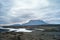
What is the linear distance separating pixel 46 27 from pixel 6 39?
3.70 metres

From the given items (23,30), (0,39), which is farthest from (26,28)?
(0,39)

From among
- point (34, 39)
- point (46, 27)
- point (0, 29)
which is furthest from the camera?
point (46, 27)

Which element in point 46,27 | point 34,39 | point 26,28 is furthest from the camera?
point 46,27

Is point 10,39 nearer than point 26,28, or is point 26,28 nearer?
point 10,39

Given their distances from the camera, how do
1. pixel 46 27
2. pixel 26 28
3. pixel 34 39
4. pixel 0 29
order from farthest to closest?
pixel 46 27, pixel 0 29, pixel 26 28, pixel 34 39

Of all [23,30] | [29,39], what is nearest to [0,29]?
[23,30]

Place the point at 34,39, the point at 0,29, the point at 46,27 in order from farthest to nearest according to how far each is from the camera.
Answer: the point at 46,27, the point at 0,29, the point at 34,39

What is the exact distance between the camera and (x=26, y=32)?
21.6 ft

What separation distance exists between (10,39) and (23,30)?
1.37m

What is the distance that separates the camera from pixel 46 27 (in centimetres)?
809

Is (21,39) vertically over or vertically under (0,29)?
under

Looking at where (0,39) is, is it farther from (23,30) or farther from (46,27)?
(46,27)

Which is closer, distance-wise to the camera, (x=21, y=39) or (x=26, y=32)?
(x=21, y=39)

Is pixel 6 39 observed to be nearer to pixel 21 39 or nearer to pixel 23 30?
pixel 21 39
